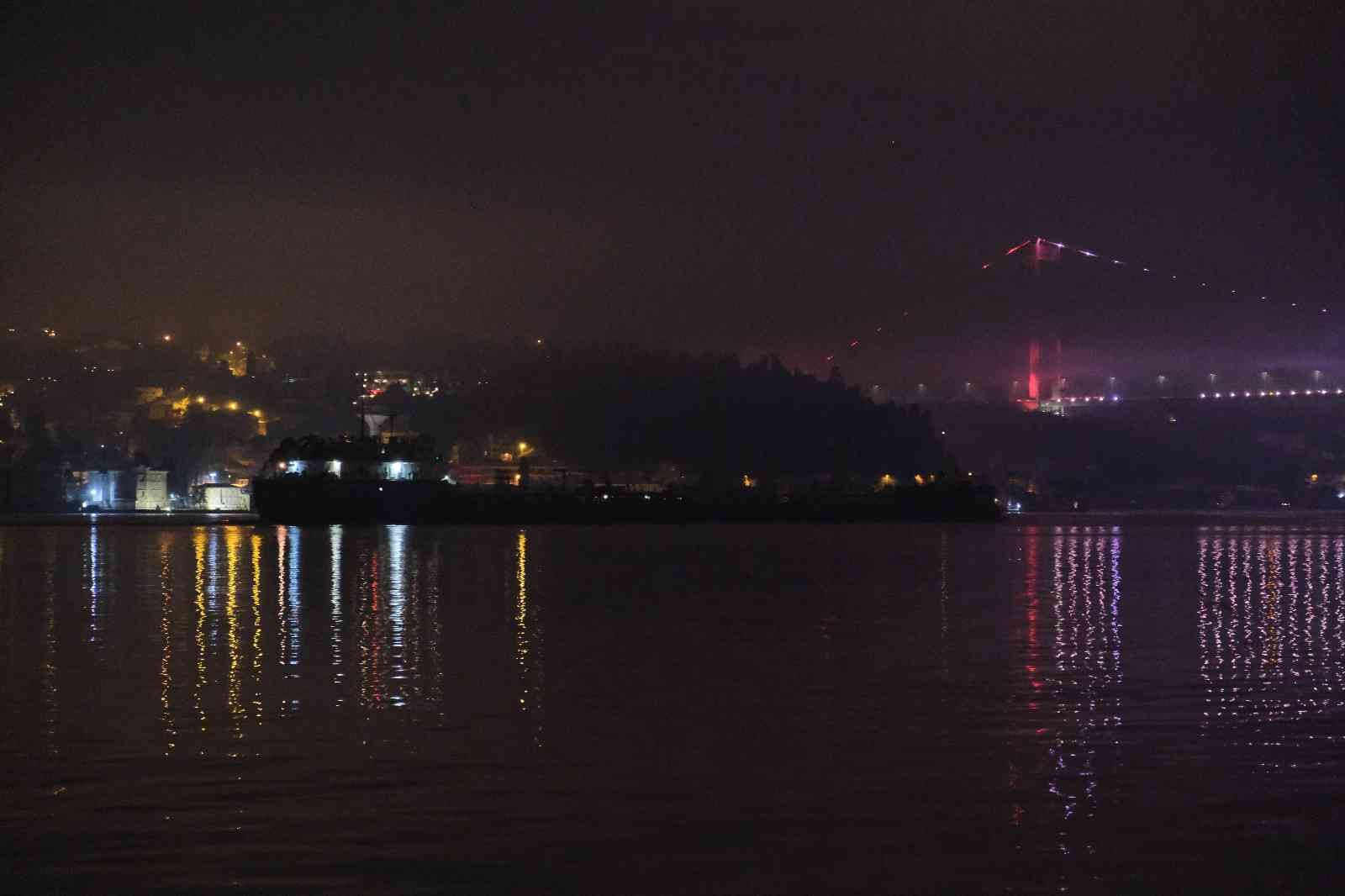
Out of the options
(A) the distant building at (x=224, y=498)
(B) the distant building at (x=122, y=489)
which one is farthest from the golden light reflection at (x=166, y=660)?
(B) the distant building at (x=122, y=489)

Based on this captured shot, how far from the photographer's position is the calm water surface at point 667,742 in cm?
690

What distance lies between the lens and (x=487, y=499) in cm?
6556

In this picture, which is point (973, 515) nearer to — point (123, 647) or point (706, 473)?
point (706, 473)

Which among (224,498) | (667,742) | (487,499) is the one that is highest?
(487,499)

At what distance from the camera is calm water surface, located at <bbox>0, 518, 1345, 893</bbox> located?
6.90m

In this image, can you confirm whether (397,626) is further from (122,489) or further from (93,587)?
(122,489)

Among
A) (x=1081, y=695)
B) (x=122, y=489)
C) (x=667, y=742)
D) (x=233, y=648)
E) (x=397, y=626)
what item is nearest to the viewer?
(x=667, y=742)

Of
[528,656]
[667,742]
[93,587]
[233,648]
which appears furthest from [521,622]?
[93,587]

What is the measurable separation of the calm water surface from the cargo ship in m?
→ 39.7

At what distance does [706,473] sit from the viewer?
9738 centimetres

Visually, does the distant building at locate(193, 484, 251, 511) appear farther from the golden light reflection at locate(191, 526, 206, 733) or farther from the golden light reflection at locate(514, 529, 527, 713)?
the golden light reflection at locate(514, 529, 527, 713)

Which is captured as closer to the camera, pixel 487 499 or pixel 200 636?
pixel 200 636

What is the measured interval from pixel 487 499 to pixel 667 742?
184 ft

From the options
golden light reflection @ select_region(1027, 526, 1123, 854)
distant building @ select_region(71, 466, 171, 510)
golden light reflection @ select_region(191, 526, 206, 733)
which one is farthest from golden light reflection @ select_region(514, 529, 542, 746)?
distant building @ select_region(71, 466, 171, 510)
